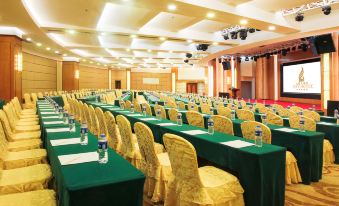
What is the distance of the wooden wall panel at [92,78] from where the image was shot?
990 inches

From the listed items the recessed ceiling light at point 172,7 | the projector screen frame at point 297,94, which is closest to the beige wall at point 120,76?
the projector screen frame at point 297,94

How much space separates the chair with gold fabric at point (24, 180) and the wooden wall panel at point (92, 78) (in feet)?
75.2

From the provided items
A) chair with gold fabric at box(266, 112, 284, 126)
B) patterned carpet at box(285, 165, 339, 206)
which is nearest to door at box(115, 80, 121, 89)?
chair with gold fabric at box(266, 112, 284, 126)

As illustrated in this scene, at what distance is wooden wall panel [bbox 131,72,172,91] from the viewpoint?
3297 centimetres

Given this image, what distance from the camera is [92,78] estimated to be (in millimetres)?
27578

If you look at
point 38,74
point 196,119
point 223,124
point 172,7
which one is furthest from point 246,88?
point 223,124

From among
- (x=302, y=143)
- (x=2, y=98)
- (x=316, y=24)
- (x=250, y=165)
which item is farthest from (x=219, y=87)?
(x=250, y=165)

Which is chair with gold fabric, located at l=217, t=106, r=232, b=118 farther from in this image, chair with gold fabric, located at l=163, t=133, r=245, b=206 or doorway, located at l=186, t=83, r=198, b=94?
doorway, located at l=186, t=83, r=198, b=94

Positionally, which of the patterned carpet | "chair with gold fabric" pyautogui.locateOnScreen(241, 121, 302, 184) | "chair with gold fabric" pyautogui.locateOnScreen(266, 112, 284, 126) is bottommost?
the patterned carpet

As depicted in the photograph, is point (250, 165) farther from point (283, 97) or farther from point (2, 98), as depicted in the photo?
point (283, 97)

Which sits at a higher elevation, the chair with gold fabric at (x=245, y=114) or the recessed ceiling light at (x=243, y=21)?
the recessed ceiling light at (x=243, y=21)

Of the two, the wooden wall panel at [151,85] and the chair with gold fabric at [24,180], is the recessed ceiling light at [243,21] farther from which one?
the wooden wall panel at [151,85]

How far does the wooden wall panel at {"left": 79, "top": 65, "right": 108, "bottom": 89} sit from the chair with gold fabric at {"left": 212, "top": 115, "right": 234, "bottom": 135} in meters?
22.1

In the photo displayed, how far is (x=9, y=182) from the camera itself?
240 cm
